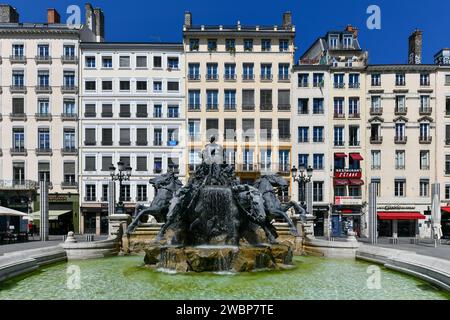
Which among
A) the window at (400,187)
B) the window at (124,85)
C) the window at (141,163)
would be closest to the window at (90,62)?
the window at (124,85)

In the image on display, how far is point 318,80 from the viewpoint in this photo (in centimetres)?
4666

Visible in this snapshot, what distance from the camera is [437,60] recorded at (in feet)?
160

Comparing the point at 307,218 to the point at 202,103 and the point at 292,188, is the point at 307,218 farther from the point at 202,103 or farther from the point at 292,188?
the point at 202,103

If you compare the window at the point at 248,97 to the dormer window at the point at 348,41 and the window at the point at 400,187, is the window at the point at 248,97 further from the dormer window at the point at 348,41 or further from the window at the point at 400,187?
the window at the point at 400,187

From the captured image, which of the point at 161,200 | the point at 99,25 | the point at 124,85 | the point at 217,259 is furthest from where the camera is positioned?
the point at 99,25

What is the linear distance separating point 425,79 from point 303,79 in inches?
547

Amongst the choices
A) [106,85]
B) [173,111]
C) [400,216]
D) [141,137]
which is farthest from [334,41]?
[106,85]

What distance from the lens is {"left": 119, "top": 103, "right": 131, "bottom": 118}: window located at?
47.3 metres

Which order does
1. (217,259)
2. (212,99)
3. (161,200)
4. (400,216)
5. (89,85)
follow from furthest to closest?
1. (212,99)
2. (89,85)
3. (400,216)
4. (161,200)
5. (217,259)

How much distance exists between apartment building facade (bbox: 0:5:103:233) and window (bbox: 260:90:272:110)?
2233 cm

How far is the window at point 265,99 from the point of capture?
47.8m

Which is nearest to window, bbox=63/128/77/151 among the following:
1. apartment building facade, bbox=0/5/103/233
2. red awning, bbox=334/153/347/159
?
apartment building facade, bbox=0/5/103/233

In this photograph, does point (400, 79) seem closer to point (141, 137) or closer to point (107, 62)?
point (141, 137)

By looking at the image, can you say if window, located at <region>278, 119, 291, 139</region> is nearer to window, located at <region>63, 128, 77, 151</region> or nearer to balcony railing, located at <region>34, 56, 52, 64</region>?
window, located at <region>63, 128, 77, 151</region>
